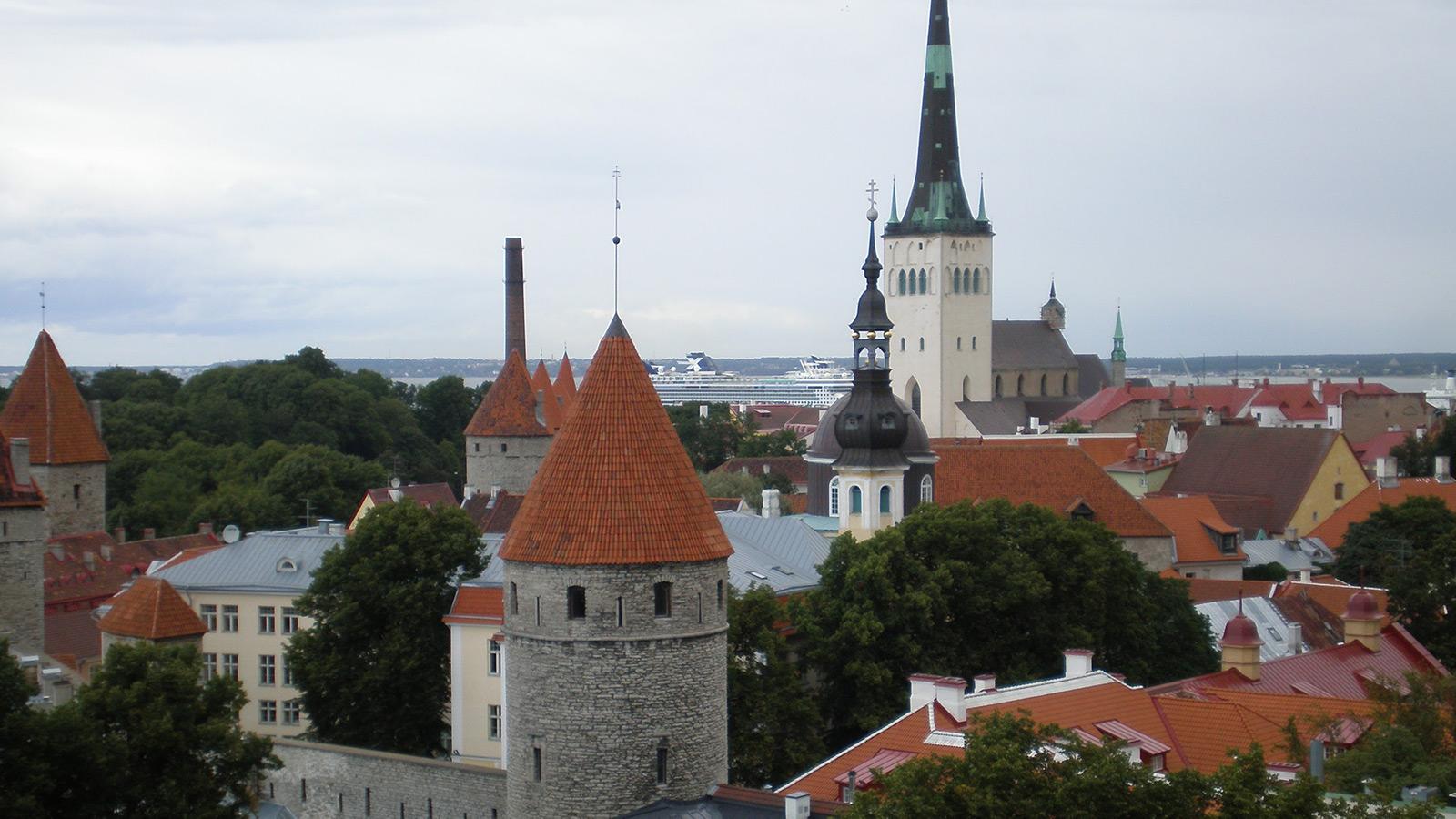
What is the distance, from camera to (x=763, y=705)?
116 ft

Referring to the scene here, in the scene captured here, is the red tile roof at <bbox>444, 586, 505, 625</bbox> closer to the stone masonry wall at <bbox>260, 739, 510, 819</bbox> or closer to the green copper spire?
the stone masonry wall at <bbox>260, 739, 510, 819</bbox>

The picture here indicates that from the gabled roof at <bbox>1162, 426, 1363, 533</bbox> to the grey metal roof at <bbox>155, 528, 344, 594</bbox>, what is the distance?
34.4m

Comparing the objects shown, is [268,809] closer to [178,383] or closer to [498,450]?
[498,450]

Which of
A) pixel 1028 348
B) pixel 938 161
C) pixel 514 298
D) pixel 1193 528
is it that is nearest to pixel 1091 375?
pixel 1028 348

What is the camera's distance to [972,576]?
40.8 m

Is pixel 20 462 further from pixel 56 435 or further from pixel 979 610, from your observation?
pixel 979 610

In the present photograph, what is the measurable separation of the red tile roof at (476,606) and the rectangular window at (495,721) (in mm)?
1690

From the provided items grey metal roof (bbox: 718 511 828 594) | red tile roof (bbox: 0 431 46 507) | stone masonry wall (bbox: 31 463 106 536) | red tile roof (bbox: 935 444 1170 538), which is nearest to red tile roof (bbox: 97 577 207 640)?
red tile roof (bbox: 0 431 46 507)

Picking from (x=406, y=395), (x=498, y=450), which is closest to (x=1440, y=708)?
(x=498, y=450)

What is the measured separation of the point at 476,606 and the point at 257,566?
10.2 metres

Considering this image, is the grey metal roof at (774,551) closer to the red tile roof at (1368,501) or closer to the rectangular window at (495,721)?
the rectangular window at (495,721)

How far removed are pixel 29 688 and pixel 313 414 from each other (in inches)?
3015

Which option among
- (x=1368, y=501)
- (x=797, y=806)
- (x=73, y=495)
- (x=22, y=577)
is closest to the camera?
(x=797, y=806)

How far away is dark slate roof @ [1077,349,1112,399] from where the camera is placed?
131750 millimetres
